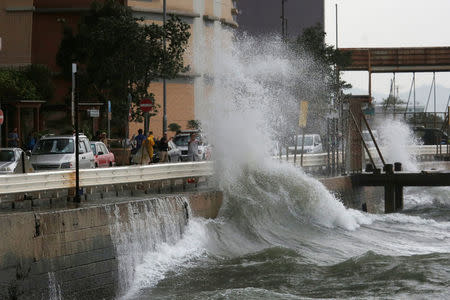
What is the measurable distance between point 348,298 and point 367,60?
209ft

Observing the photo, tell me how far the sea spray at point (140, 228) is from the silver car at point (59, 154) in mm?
7901

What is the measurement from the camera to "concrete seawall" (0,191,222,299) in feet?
44.2

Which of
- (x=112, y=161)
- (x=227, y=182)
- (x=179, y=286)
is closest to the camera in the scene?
(x=179, y=286)

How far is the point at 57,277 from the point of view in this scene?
46.7 ft

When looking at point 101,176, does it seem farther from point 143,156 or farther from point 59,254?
point 143,156

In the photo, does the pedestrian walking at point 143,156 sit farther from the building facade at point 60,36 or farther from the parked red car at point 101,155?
the building facade at point 60,36

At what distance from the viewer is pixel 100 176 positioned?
1956 centimetres

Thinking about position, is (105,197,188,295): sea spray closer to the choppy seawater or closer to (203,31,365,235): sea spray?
the choppy seawater

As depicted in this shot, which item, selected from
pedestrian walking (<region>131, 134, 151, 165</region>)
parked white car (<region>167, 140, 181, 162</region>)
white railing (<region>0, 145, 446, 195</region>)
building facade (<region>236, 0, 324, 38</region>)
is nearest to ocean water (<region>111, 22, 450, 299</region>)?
white railing (<region>0, 145, 446, 195</region>)

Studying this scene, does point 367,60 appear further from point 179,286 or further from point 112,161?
point 179,286

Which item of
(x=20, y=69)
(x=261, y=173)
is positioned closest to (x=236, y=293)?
(x=261, y=173)

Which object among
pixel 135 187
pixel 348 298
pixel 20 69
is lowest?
pixel 348 298

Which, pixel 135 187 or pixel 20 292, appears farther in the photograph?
pixel 135 187

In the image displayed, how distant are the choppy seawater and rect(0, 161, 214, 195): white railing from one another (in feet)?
4.09
